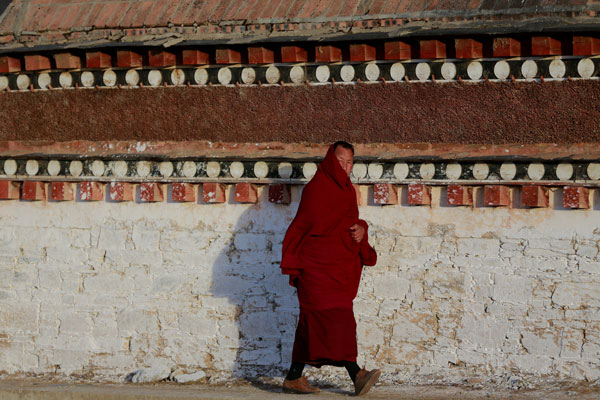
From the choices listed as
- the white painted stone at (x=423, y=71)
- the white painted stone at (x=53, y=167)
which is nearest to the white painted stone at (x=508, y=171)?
the white painted stone at (x=423, y=71)

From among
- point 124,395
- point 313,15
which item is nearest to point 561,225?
point 313,15

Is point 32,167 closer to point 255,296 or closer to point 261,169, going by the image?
point 261,169

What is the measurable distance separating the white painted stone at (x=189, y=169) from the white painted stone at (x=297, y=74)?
37.3 inches

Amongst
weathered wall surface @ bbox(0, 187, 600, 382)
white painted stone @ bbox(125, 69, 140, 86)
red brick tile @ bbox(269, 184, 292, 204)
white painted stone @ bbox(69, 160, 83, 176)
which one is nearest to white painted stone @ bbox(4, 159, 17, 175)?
weathered wall surface @ bbox(0, 187, 600, 382)

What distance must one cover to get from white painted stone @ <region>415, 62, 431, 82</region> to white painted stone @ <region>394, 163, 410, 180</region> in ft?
1.94

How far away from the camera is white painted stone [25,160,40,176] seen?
8.26 m

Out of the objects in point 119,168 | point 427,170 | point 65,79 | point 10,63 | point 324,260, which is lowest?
point 324,260

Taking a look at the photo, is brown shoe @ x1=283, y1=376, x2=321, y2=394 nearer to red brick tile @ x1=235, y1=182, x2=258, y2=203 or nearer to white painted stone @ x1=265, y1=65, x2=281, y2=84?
red brick tile @ x1=235, y1=182, x2=258, y2=203

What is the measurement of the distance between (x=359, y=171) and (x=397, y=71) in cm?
73

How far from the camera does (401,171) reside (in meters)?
7.35

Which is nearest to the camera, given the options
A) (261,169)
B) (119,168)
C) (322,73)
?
(322,73)

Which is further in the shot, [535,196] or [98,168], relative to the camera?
[98,168]

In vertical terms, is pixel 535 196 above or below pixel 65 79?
below

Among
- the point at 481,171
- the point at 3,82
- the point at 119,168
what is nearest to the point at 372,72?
the point at 481,171
